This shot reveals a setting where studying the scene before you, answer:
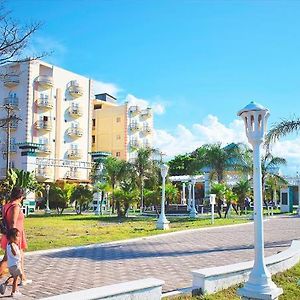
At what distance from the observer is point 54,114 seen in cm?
4950

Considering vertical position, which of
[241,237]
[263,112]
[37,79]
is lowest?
[241,237]

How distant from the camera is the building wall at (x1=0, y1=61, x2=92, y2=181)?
46.5 metres

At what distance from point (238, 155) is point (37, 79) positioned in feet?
84.1

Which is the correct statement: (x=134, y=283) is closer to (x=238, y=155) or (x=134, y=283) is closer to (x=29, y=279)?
(x=29, y=279)

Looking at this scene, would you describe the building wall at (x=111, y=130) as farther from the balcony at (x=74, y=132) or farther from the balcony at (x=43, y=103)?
the balcony at (x=43, y=103)

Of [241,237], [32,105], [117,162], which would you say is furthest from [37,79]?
[241,237]

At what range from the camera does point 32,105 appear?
47094 mm

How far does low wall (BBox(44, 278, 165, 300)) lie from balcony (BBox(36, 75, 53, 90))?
4353cm

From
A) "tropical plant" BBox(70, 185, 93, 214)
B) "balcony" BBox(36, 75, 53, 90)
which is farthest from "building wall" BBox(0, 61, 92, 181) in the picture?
"tropical plant" BBox(70, 185, 93, 214)

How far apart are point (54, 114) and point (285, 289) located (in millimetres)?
44671

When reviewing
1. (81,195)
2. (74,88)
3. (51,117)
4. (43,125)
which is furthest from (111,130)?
(81,195)

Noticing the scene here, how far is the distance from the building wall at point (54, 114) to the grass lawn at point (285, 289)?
38459 millimetres

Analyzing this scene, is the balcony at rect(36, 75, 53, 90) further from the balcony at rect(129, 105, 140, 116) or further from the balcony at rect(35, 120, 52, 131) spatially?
the balcony at rect(129, 105, 140, 116)

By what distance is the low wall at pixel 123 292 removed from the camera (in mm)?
5191
